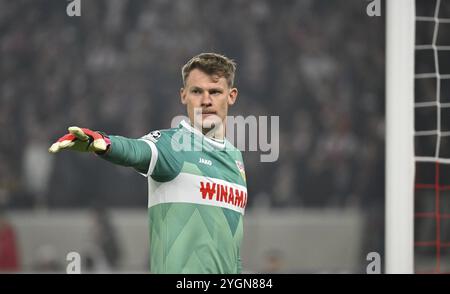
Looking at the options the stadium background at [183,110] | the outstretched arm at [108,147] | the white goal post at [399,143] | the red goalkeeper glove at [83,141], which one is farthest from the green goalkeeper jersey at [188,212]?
the stadium background at [183,110]

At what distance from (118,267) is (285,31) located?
465 centimetres

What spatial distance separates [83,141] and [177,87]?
7.95 metres

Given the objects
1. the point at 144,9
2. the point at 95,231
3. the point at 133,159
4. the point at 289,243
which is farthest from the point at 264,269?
the point at 133,159

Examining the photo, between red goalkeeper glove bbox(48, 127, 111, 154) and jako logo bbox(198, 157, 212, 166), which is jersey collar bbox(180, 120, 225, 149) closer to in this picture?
jako logo bbox(198, 157, 212, 166)

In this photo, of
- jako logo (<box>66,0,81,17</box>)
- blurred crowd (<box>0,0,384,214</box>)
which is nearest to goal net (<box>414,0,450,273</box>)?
blurred crowd (<box>0,0,384,214</box>)

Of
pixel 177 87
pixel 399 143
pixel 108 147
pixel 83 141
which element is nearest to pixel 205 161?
pixel 108 147

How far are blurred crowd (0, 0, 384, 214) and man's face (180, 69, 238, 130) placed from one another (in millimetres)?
6198

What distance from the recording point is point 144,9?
12695 millimetres

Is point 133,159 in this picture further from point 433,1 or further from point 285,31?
point 285,31

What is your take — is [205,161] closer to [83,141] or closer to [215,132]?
[215,132]

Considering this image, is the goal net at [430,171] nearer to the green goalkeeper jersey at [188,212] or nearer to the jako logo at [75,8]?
the jako logo at [75,8]

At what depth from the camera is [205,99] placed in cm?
408

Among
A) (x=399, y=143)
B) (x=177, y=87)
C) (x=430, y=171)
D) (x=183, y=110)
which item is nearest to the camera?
(x=399, y=143)

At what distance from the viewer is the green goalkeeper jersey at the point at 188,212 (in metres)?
3.96
